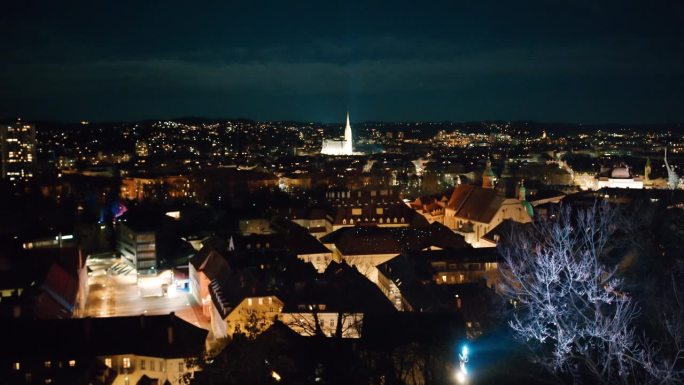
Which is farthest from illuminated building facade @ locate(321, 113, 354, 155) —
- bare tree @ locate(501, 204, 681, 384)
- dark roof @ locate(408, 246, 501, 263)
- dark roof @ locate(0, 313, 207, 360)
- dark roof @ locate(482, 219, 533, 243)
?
bare tree @ locate(501, 204, 681, 384)

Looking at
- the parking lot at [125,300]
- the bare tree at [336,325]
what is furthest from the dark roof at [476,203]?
the bare tree at [336,325]

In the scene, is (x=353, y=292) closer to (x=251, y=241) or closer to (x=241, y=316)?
(x=241, y=316)

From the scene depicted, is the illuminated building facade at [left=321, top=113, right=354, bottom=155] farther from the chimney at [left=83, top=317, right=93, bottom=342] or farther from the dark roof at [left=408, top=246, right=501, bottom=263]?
the chimney at [left=83, top=317, right=93, bottom=342]

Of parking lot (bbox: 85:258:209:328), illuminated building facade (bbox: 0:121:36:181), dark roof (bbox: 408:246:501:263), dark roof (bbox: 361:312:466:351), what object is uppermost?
illuminated building facade (bbox: 0:121:36:181)

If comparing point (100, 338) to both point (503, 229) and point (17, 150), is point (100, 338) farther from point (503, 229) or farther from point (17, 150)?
point (17, 150)

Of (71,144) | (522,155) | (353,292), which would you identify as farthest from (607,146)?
(353,292)

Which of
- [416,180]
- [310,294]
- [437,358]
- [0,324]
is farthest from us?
[416,180]

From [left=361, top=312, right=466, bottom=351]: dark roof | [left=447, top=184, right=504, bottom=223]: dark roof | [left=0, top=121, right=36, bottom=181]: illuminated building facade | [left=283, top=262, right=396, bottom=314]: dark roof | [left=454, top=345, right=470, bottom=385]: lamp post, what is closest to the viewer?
[left=454, top=345, right=470, bottom=385]: lamp post
